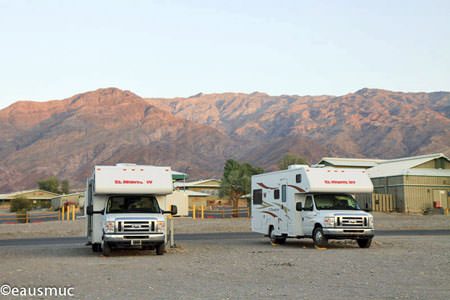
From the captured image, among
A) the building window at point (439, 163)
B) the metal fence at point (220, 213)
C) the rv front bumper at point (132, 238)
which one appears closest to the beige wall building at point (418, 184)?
the building window at point (439, 163)

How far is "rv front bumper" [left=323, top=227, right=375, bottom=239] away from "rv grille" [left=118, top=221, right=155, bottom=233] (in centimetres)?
635

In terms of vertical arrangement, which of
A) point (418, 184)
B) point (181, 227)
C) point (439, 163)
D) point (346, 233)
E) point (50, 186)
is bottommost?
point (181, 227)

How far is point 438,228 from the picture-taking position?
35.4 meters

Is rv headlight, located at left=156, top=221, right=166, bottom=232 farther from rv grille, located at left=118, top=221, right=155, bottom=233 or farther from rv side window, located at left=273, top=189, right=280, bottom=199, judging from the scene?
rv side window, located at left=273, top=189, right=280, bottom=199

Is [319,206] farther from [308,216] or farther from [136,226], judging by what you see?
[136,226]

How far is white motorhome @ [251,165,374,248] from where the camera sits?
741 inches

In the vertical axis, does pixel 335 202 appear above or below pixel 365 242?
above

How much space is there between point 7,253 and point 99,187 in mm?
4663

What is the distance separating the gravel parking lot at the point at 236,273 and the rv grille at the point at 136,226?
2.84 feet

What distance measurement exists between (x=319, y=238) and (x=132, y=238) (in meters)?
6.85

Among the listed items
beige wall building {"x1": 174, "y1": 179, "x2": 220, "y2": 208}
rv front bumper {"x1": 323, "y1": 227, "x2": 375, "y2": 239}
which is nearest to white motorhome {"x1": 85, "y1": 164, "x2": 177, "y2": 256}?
rv front bumper {"x1": 323, "y1": 227, "x2": 375, "y2": 239}

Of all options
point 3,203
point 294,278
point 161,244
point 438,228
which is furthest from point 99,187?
point 3,203

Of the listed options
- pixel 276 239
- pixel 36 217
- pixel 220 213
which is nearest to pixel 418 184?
pixel 220 213

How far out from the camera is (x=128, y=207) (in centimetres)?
1761
